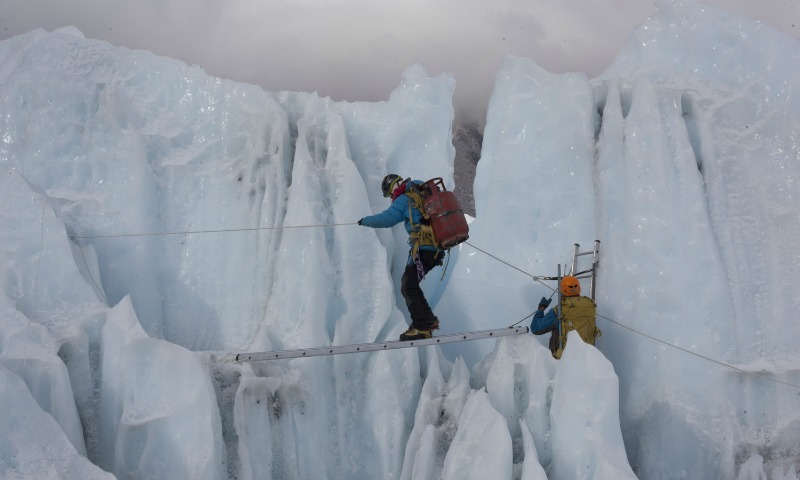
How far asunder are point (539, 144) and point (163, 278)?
17.9 feet

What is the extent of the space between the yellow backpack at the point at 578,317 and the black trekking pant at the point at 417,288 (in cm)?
153

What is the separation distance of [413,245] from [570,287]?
1.90 metres

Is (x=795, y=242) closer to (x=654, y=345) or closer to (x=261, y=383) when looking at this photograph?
(x=654, y=345)

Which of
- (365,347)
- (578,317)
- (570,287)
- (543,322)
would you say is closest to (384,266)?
(365,347)

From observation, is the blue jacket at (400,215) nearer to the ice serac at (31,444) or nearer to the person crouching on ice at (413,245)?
the person crouching on ice at (413,245)

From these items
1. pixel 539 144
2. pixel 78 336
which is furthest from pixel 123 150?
pixel 539 144

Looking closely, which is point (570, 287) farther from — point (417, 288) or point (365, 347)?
point (365, 347)

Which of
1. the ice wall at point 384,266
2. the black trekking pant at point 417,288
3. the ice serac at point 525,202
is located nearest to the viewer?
the ice wall at point 384,266

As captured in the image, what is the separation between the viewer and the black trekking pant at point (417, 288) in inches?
383

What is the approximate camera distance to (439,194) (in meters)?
9.44

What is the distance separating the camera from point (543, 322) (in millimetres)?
9688

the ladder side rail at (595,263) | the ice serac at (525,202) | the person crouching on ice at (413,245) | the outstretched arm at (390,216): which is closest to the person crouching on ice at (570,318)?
the ladder side rail at (595,263)

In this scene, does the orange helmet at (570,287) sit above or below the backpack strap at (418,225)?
below

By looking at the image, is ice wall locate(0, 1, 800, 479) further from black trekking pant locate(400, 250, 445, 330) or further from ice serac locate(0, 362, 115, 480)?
black trekking pant locate(400, 250, 445, 330)
